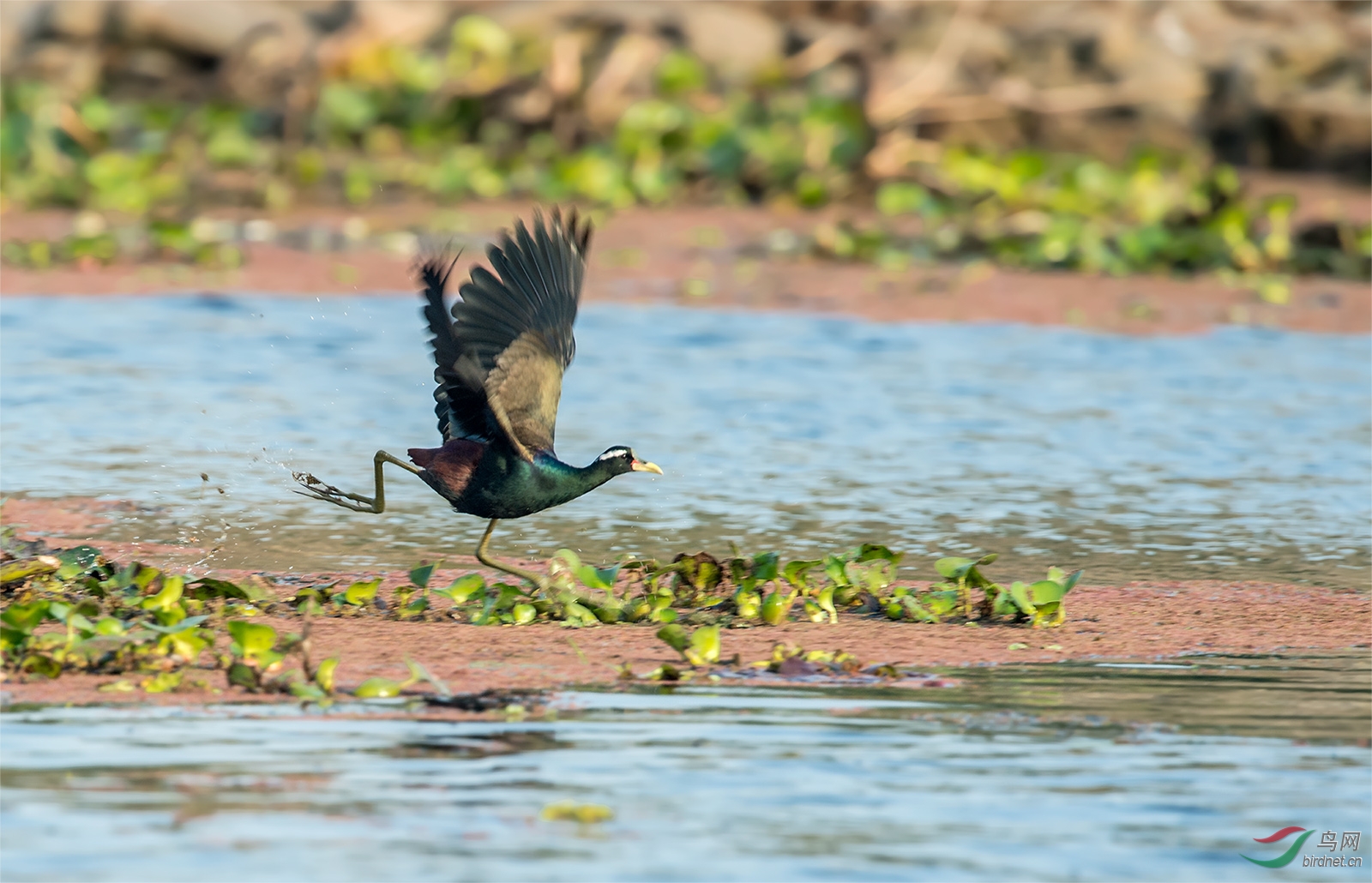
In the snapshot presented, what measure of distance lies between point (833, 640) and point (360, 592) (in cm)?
136

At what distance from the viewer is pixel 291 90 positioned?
19688mm

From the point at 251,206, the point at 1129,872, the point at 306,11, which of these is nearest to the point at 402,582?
the point at 1129,872

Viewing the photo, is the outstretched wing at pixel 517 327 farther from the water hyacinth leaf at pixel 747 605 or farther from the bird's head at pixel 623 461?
the water hyacinth leaf at pixel 747 605

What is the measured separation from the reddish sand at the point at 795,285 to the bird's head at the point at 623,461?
690cm

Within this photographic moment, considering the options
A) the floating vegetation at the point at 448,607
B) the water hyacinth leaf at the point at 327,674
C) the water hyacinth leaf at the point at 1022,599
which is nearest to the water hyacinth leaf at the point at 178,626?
the floating vegetation at the point at 448,607

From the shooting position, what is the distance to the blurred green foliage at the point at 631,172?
15.2m

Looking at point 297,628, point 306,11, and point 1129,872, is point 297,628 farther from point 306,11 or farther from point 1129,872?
point 306,11

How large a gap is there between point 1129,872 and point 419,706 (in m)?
1.87

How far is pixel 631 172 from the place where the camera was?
17688mm

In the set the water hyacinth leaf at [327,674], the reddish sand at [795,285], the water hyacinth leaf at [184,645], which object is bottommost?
the water hyacinth leaf at [327,674]

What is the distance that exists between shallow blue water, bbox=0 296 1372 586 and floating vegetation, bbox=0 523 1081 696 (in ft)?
2.71

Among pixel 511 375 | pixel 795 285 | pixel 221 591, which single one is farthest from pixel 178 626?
pixel 795 285

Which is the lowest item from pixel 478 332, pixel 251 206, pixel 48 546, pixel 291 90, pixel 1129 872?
pixel 1129 872

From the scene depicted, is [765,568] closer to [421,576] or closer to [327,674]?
[421,576]
